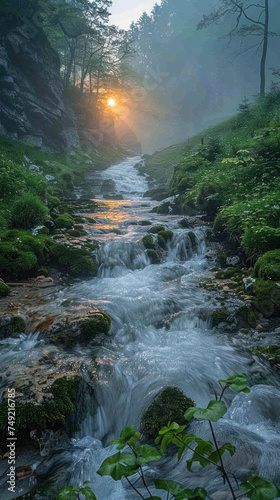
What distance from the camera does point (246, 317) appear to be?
18.5 ft

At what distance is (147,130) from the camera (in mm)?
84688

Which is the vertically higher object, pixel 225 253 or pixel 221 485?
pixel 225 253

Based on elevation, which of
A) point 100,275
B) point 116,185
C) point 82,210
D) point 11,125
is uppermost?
point 11,125

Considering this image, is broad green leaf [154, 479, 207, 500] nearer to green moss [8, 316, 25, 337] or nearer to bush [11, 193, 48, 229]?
green moss [8, 316, 25, 337]

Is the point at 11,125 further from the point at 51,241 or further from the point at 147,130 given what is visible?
the point at 147,130

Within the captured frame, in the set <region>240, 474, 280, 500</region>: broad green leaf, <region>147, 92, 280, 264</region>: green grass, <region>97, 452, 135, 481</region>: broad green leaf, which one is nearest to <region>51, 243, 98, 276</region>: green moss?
<region>147, 92, 280, 264</region>: green grass

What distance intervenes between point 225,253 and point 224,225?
1438mm

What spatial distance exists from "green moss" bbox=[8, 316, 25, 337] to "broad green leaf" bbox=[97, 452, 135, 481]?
13.4 ft

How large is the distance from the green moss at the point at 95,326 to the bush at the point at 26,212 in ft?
15.9

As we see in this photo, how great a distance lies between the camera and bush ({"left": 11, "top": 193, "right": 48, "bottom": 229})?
338 inches

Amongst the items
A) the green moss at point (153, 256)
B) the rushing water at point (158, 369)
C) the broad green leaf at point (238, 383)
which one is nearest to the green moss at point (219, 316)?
the rushing water at point (158, 369)

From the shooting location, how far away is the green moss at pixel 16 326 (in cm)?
485

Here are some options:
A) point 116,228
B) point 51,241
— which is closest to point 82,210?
point 116,228

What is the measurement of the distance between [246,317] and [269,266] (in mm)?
1419
